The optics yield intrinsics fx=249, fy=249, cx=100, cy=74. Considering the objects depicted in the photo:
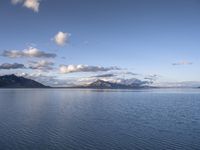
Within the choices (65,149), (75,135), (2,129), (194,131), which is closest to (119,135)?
(75,135)

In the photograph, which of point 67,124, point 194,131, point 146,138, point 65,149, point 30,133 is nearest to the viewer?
point 65,149

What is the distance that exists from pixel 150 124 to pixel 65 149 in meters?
23.1

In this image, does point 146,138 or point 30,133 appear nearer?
point 146,138

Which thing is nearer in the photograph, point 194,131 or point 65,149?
point 65,149

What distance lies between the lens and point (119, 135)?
39438 millimetres

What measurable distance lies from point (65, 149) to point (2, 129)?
54.1ft

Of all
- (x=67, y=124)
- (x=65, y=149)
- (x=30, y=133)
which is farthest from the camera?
(x=67, y=124)

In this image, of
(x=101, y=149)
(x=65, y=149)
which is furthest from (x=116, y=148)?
(x=65, y=149)

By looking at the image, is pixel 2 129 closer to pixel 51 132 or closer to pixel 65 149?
pixel 51 132

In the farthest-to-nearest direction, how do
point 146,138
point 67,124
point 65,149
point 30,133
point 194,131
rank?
1. point 67,124
2. point 194,131
3. point 30,133
4. point 146,138
5. point 65,149

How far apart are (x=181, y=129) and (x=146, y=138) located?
34.6ft

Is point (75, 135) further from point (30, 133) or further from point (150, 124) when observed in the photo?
point (150, 124)

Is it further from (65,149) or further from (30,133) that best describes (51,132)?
(65,149)

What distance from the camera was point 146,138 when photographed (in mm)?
37375
